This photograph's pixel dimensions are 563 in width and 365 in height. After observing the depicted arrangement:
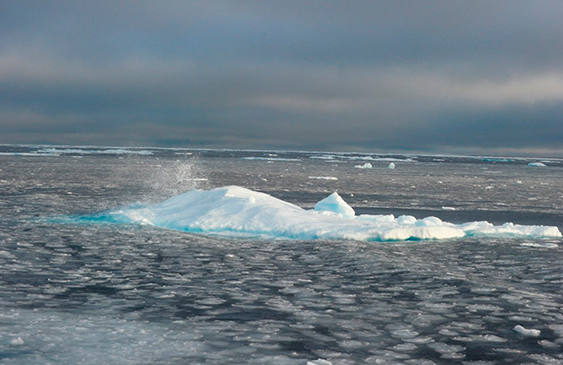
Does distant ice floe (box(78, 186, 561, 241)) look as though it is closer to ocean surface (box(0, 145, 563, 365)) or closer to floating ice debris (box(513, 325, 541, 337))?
ocean surface (box(0, 145, 563, 365))

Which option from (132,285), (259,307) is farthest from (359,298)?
(132,285)

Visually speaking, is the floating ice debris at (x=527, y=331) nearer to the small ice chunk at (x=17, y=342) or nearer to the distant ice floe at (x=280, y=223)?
the small ice chunk at (x=17, y=342)

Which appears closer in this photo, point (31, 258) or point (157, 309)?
point (157, 309)

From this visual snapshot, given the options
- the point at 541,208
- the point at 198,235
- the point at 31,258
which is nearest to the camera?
the point at 31,258

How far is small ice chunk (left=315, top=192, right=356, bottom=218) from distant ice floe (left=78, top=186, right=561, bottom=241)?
0.06 meters

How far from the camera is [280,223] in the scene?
13.6m

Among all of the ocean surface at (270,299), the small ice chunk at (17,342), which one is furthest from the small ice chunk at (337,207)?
the small ice chunk at (17,342)

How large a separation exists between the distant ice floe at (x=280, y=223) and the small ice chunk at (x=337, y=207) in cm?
6

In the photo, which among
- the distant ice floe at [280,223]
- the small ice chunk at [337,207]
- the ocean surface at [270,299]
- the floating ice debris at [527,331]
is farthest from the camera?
the small ice chunk at [337,207]

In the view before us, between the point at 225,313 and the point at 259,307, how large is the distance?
1.68 feet

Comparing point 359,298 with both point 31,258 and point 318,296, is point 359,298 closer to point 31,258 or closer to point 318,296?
point 318,296

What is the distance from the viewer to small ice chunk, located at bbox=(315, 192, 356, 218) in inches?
630

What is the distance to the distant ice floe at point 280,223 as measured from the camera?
13.0 m

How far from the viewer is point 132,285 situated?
8.18 m
